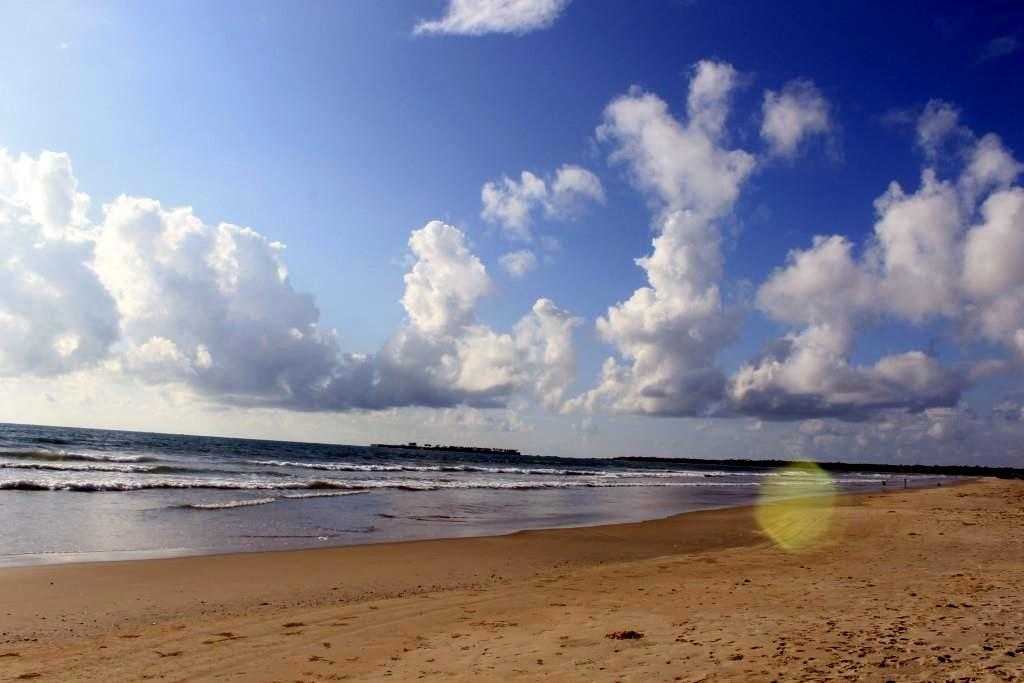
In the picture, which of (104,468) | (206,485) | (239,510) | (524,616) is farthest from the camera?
(104,468)

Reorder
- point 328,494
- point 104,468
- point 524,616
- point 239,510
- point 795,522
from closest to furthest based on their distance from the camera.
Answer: point 524,616, point 239,510, point 795,522, point 328,494, point 104,468

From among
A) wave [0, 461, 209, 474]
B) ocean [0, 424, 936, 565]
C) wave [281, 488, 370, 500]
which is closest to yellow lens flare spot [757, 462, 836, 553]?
ocean [0, 424, 936, 565]

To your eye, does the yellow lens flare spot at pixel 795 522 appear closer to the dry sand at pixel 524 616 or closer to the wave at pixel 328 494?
the dry sand at pixel 524 616

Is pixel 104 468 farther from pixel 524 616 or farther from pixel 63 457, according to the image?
pixel 524 616

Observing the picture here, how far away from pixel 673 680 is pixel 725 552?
10.6 metres

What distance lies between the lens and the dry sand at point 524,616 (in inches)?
268

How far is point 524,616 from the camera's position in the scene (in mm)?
9445

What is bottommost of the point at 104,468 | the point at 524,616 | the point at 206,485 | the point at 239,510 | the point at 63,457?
the point at 63,457

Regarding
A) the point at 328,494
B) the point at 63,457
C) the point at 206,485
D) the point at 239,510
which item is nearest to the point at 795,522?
the point at 239,510

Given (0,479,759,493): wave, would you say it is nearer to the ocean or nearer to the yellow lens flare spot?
the ocean

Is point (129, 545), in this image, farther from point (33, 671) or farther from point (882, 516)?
point (882, 516)

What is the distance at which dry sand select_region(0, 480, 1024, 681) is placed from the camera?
6.80m

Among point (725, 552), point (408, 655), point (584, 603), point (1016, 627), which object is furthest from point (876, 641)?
point (725, 552)

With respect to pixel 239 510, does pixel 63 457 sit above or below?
below
